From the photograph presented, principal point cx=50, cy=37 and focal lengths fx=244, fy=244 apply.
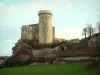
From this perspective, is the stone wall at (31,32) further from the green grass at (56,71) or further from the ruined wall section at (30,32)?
the green grass at (56,71)

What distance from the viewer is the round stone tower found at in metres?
5.46

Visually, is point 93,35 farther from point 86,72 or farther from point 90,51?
point 86,72

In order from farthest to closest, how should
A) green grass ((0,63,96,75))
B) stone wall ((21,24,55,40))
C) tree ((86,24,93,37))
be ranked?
Answer: stone wall ((21,24,55,40)) < tree ((86,24,93,37)) < green grass ((0,63,96,75))

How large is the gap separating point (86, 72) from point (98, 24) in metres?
1.15

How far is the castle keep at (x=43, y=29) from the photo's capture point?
17.9 ft

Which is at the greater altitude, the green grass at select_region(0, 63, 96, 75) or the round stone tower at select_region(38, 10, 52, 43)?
the round stone tower at select_region(38, 10, 52, 43)

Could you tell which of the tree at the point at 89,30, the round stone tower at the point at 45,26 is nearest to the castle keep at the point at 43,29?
the round stone tower at the point at 45,26

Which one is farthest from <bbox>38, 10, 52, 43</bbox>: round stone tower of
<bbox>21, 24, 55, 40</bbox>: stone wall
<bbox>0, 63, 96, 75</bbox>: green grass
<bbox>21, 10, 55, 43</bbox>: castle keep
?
<bbox>0, 63, 96, 75</bbox>: green grass

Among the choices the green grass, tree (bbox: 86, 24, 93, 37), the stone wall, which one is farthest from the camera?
the stone wall

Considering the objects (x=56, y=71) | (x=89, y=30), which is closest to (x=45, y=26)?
(x=89, y=30)

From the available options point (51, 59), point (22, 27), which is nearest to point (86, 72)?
point (51, 59)

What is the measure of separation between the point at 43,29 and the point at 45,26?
0.15m

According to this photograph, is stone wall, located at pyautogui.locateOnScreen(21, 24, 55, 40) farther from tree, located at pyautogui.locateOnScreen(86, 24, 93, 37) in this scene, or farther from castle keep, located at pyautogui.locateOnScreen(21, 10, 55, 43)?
tree, located at pyautogui.locateOnScreen(86, 24, 93, 37)

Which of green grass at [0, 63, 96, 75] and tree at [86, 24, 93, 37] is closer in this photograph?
green grass at [0, 63, 96, 75]
